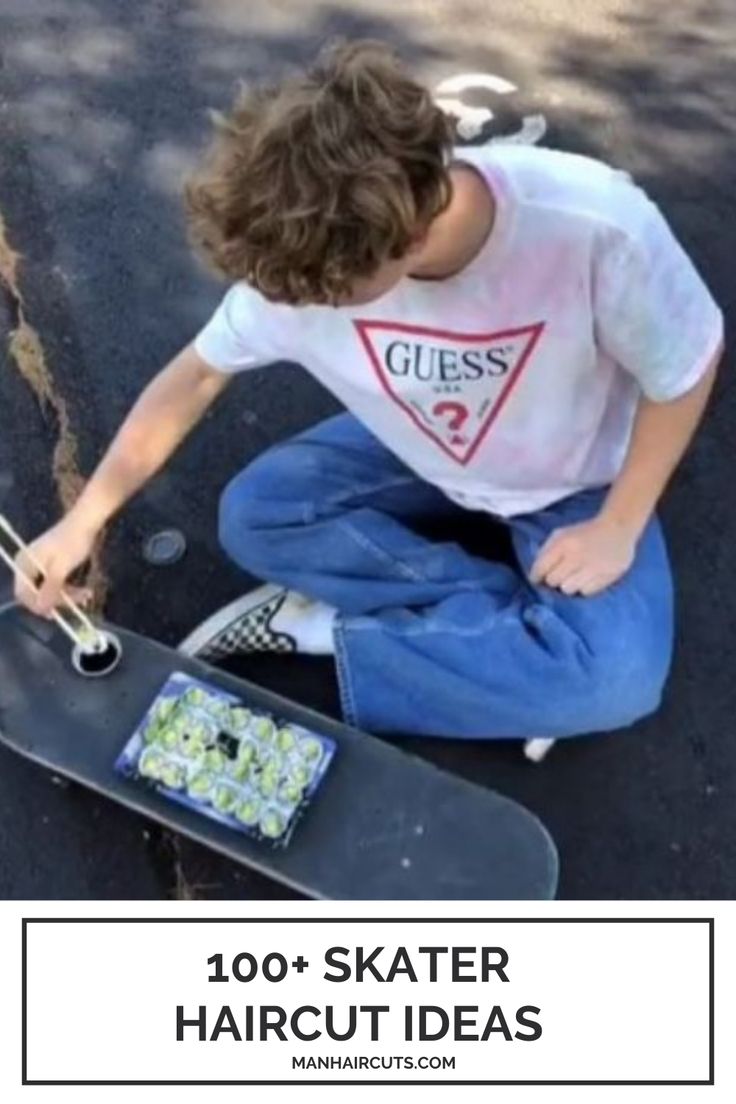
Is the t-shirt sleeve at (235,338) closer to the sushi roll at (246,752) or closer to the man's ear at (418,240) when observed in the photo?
the man's ear at (418,240)

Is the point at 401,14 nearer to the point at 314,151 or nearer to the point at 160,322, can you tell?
the point at 160,322

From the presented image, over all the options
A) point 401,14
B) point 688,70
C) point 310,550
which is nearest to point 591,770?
point 310,550

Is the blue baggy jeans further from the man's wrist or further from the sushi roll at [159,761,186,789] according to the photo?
the sushi roll at [159,761,186,789]

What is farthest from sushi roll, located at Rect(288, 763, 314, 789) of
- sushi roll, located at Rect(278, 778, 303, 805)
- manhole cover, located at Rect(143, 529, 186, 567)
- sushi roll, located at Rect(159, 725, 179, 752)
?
manhole cover, located at Rect(143, 529, 186, 567)

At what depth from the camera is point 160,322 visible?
5.90 feet

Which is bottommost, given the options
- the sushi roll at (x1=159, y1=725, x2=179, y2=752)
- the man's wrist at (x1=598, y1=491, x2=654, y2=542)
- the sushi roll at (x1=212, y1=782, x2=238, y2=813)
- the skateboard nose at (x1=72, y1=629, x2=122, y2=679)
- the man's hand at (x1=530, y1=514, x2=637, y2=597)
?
the sushi roll at (x1=212, y1=782, x2=238, y2=813)

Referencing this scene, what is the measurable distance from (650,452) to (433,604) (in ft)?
0.92

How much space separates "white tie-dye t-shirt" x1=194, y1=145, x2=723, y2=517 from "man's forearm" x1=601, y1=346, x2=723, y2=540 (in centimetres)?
2

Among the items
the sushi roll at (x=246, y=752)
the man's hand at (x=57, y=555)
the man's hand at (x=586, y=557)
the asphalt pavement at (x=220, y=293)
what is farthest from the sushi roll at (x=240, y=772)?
the man's hand at (x=586, y=557)

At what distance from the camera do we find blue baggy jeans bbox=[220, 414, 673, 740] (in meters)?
1.35

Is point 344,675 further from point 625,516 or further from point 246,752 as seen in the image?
point 625,516

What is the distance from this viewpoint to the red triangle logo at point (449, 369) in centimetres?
118

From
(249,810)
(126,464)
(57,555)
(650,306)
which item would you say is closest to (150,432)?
(126,464)

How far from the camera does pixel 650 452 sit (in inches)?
49.3
